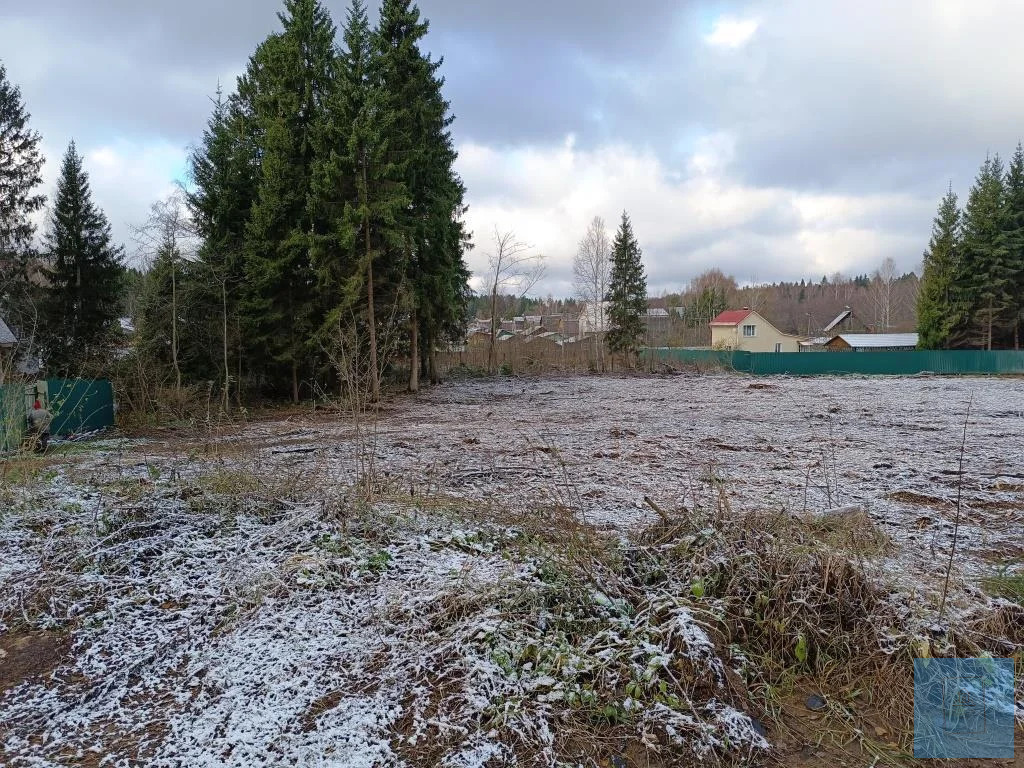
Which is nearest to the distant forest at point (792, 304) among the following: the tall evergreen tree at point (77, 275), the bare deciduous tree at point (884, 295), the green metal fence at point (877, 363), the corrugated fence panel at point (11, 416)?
the bare deciduous tree at point (884, 295)

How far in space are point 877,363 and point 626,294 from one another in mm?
15274

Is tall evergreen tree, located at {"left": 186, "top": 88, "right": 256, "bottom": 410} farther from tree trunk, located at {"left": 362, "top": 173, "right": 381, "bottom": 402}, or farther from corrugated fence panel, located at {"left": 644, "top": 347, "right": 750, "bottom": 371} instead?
corrugated fence panel, located at {"left": 644, "top": 347, "right": 750, "bottom": 371}

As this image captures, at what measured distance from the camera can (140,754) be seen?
8.32 ft

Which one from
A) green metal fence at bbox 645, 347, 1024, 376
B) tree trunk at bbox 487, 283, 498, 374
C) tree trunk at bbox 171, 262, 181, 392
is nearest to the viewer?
tree trunk at bbox 171, 262, 181, 392

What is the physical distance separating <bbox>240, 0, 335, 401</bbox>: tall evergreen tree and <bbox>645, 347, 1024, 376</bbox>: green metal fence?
24.9 m

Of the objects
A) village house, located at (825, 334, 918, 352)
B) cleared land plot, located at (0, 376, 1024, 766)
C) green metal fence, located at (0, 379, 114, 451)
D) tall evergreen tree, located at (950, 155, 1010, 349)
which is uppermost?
tall evergreen tree, located at (950, 155, 1010, 349)

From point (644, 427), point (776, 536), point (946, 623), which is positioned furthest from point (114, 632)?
point (644, 427)

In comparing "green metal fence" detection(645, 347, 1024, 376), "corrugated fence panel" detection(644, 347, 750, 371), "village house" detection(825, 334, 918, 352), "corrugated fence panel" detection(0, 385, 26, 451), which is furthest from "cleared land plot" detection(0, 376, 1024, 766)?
"village house" detection(825, 334, 918, 352)

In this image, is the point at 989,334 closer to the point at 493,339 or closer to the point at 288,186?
the point at 493,339

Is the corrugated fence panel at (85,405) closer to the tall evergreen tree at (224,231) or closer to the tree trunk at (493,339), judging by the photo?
the tall evergreen tree at (224,231)

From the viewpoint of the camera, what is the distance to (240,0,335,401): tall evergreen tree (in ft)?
57.5

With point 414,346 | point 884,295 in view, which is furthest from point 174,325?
point 884,295

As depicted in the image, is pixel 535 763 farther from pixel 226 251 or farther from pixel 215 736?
pixel 226 251

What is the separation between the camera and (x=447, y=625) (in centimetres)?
331
